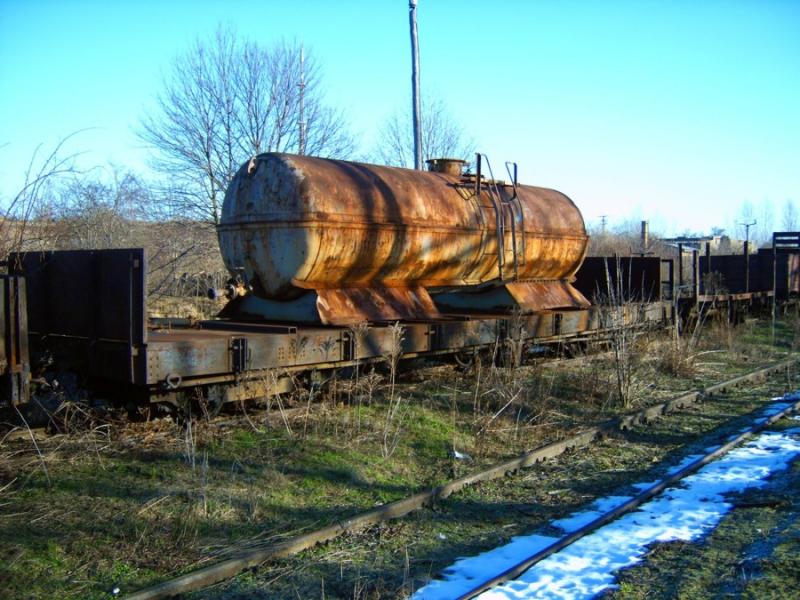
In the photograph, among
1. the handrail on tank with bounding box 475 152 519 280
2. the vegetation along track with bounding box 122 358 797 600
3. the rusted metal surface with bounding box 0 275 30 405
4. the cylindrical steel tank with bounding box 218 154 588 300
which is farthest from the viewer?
the handrail on tank with bounding box 475 152 519 280

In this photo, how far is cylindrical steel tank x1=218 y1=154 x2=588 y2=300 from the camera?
8.94 metres

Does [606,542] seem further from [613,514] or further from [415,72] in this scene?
[415,72]

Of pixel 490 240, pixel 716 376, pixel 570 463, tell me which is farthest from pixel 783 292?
pixel 570 463

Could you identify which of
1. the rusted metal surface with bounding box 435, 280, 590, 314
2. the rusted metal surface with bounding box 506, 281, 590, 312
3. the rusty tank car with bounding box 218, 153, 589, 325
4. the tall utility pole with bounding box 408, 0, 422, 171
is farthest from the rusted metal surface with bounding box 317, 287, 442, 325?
the tall utility pole with bounding box 408, 0, 422, 171

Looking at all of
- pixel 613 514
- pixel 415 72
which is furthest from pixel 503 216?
pixel 415 72

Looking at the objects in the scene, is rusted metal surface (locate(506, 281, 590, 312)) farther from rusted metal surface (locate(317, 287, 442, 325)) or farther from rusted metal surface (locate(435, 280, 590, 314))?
rusted metal surface (locate(317, 287, 442, 325))

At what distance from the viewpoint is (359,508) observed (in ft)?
19.3

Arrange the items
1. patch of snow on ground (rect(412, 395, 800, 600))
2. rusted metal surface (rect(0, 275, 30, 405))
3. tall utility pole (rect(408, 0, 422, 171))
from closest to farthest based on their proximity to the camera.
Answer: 1. patch of snow on ground (rect(412, 395, 800, 600))
2. rusted metal surface (rect(0, 275, 30, 405))
3. tall utility pole (rect(408, 0, 422, 171))

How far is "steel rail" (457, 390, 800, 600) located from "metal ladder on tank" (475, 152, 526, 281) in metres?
4.48

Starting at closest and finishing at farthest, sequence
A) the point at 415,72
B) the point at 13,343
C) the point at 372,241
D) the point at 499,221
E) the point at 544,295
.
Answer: the point at 13,343, the point at 372,241, the point at 499,221, the point at 544,295, the point at 415,72

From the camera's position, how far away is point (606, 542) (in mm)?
5191

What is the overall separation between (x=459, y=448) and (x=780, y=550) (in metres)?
3.34

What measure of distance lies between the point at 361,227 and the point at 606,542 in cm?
542

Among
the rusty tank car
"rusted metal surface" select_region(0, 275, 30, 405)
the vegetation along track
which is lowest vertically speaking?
the vegetation along track
